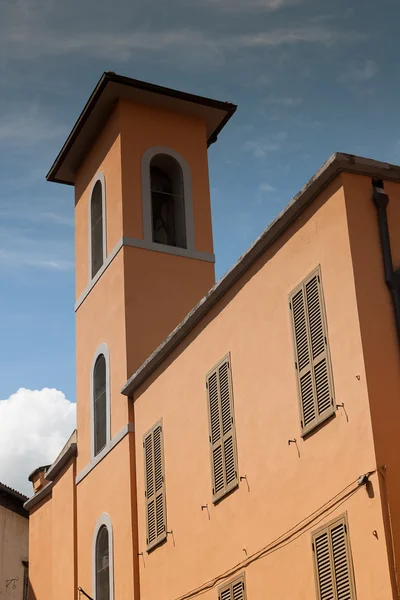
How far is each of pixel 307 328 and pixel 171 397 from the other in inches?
166

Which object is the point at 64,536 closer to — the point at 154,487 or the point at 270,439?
the point at 154,487

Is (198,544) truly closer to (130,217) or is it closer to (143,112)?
(130,217)

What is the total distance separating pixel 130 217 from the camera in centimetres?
1995

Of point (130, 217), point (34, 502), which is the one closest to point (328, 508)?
point (130, 217)

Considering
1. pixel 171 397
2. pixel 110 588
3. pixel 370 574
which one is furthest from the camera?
pixel 110 588

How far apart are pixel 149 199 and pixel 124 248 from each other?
49.7 inches

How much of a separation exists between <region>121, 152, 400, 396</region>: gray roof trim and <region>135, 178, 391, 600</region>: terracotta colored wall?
4.6 inches

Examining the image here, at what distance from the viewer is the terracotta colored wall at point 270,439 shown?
1131cm

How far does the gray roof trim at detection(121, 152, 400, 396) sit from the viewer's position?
12.3 metres

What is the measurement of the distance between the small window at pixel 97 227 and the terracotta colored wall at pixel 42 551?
5.13 meters

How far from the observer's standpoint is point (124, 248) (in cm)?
1952

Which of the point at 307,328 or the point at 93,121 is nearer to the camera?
the point at 307,328

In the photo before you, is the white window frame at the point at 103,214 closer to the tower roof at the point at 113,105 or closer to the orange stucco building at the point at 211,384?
the orange stucco building at the point at 211,384

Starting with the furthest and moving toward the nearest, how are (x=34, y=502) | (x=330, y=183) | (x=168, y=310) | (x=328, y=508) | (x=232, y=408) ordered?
(x=34, y=502), (x=168, y=310), (x=232, y=408), (x=330, y=183), (x=328, y=508)
